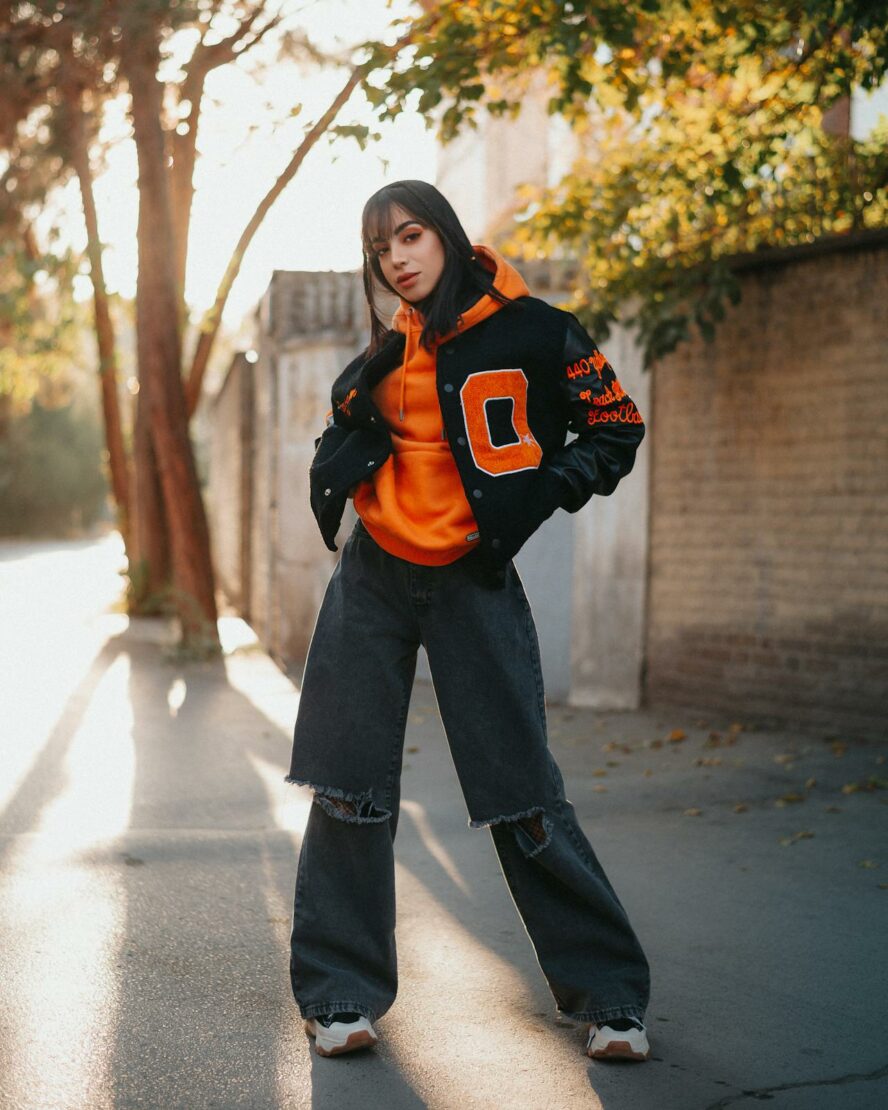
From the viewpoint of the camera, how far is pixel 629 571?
28.3 ft

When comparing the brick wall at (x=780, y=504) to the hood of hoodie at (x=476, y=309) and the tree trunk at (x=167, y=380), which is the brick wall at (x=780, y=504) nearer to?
the tree trunk at (x=167, y=380)

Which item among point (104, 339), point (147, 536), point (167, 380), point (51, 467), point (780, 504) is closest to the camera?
point (780, 504)

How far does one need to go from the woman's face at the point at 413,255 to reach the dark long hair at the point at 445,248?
0.01 m

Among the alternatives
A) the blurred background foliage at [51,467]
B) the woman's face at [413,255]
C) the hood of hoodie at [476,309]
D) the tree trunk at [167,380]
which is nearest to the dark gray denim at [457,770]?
the hood of hoodie at [476,309]

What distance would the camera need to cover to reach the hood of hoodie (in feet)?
10.5

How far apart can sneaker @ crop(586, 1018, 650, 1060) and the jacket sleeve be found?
3.88 ft

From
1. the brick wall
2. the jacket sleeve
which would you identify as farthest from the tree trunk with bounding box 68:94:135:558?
the jacket sleeve

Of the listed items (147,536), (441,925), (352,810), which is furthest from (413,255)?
(147,536)

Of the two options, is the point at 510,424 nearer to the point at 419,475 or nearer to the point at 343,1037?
the point at 419,475

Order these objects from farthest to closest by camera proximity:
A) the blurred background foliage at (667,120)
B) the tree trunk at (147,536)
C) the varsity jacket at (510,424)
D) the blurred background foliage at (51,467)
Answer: the blurred background foliage at (51,467)
the tree trunk at (147,536)
the blurred background foliage at (667,120)
the varsity jacket at (510,424)

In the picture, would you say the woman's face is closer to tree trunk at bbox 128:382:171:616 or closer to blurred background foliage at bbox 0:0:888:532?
blurred background foliage at bbox 0:0:888:532

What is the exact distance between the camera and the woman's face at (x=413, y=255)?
3.22 meters

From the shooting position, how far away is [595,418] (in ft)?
10.6

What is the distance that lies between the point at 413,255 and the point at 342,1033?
1.77 m
